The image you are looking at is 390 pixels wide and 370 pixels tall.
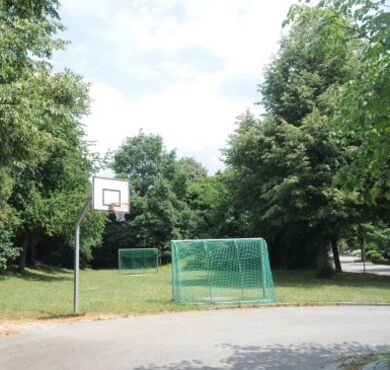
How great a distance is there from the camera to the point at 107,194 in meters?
14.8

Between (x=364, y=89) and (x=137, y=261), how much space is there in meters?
37.0

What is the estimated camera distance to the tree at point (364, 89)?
231 inches

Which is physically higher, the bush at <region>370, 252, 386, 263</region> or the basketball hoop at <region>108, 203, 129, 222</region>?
the bush at <region>370, 252, 386, 263</region>

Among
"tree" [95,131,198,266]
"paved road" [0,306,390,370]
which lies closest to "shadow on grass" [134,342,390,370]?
"paved road" [0,306,390,370]

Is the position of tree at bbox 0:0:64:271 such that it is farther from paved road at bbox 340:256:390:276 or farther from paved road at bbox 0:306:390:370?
paved road at bbox 340:256:390:276

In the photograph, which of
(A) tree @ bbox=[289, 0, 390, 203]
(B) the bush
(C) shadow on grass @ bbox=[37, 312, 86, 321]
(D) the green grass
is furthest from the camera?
(B) the bush

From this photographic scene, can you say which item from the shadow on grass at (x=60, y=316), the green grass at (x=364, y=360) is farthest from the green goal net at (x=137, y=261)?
the green grass at (x=364, y=360)

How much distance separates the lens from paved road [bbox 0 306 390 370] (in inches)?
327

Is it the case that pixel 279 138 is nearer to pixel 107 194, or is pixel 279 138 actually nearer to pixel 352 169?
pixel 107 194

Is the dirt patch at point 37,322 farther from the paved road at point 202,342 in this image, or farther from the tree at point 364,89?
the tree at point 364,89

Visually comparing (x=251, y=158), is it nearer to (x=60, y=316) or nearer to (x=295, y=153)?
(x=295, y=153)

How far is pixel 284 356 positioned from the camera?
8750 mm

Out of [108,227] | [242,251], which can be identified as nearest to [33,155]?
[242,251]

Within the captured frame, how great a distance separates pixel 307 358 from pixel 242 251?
29.3 feet
